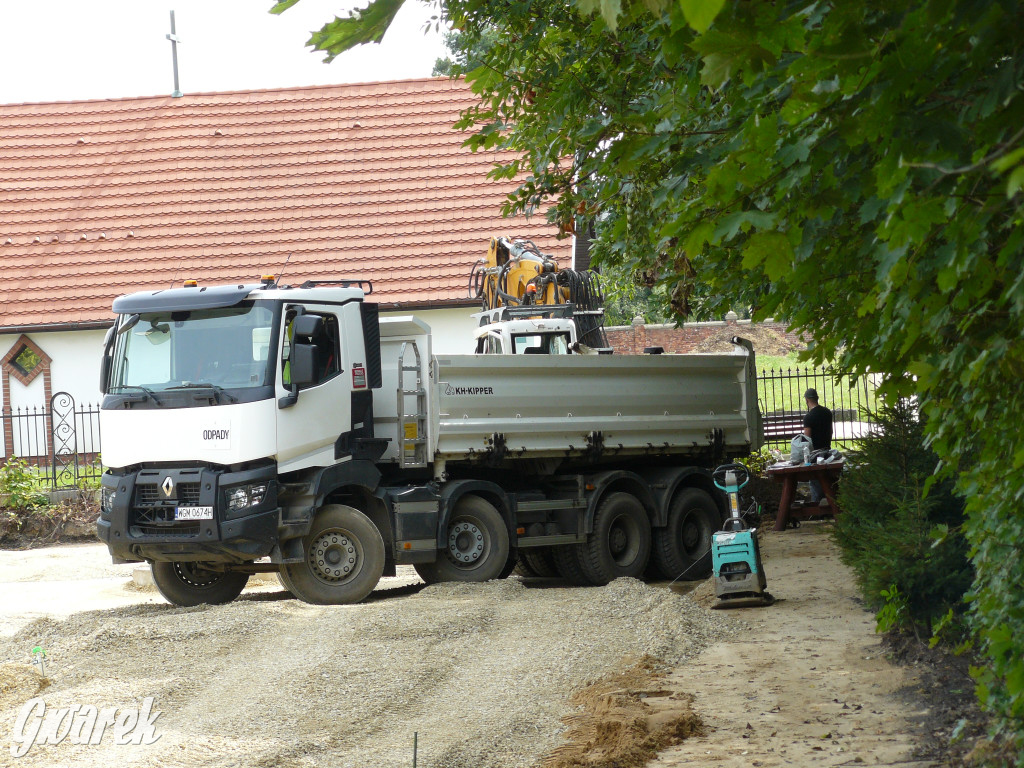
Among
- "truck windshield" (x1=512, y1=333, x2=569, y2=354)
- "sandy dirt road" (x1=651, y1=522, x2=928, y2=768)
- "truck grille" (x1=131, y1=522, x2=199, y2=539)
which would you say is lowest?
"sandy dirt road" (x1=651, y1=522, x2=928, y2=768)

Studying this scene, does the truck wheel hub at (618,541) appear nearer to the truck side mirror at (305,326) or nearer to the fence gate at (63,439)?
the truck side mirror at (305,326)

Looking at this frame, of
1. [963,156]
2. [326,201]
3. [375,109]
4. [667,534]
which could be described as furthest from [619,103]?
[375,109]

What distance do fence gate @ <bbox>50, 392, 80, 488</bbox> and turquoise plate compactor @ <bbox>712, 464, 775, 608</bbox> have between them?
12427 millimetres

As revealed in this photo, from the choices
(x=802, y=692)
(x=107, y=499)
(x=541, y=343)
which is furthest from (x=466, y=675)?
(x=541, y=343)

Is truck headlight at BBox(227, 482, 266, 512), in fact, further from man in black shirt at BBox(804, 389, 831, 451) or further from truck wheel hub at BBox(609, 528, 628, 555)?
man in black shirt at BBox(804, 389, 831, 451)

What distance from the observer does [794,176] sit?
3.38 metres

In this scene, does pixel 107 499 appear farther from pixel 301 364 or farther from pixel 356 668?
pixel 356 668

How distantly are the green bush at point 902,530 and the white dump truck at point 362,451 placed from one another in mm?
4039

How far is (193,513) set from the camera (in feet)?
32.2

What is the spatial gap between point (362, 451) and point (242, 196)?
13.3 meters

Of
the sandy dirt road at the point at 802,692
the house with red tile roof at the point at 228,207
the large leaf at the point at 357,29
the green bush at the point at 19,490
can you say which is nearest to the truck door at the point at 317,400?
the sandy dirt road at the point at 802,692

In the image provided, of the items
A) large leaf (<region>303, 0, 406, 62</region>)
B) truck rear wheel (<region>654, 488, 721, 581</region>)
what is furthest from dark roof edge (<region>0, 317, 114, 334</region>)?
large leaf (<region>303, 0, 406, 62</region>)

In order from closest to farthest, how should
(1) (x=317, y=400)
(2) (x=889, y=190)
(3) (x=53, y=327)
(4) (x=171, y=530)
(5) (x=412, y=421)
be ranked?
(2) (x=889, y=190), (4) (x=171, y=530), (1) (x=317, y=400), (5) (x=412, y=421), (3) (x=53, y=327)

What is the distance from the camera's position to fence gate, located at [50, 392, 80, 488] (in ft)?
61.8
